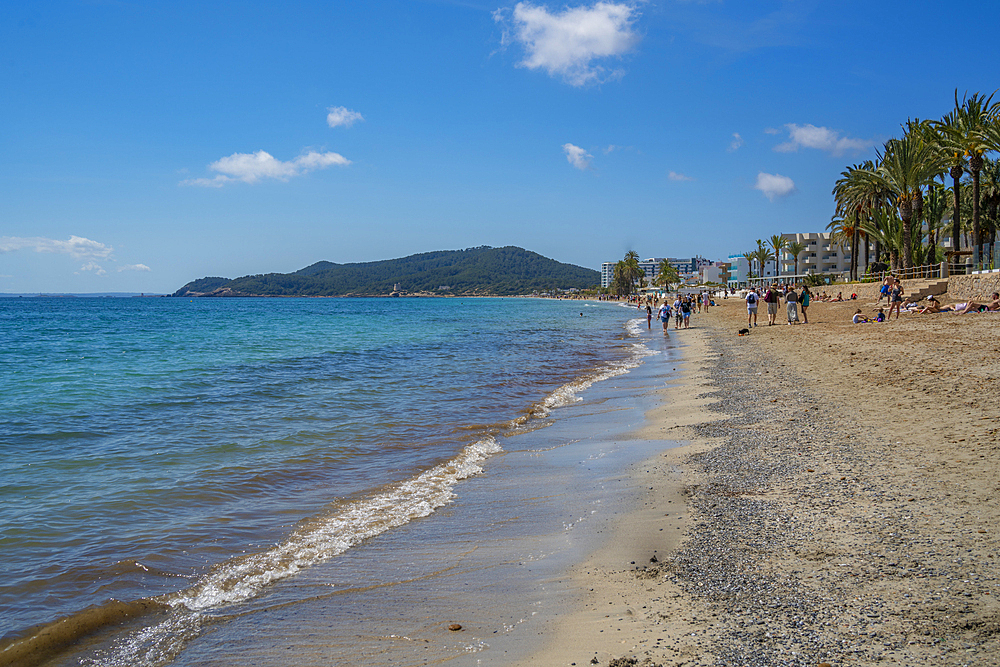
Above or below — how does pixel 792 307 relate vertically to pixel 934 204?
below

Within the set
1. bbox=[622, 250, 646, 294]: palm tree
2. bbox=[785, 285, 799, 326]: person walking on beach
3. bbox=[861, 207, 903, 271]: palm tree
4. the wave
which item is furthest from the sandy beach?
bbox=[622, 250, 646, 294]: palm tree

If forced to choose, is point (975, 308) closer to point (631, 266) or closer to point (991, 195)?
point (991, 195)

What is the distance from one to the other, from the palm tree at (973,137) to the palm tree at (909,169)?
1531 millimetres

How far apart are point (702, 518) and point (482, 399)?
8.78 meters

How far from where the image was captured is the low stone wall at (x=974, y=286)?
83.8 ft

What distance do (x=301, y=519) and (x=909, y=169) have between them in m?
42.0

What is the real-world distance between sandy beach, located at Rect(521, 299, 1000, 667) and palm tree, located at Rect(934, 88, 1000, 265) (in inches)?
1102

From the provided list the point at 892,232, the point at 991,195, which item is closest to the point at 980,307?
the point at 892,232

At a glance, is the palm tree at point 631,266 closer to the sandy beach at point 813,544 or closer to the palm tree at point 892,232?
the palm tree at point 892,232

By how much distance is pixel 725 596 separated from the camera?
364 centimetres

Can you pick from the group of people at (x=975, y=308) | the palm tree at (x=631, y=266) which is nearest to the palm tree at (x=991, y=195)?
the group of people at (x=975, y=308)

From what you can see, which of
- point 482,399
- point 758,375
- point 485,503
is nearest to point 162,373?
point 482,399

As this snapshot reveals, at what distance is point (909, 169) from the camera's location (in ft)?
117

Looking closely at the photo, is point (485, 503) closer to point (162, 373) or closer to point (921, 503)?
point (921, 503)
